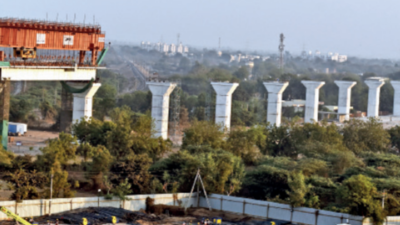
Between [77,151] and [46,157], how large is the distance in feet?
9.81

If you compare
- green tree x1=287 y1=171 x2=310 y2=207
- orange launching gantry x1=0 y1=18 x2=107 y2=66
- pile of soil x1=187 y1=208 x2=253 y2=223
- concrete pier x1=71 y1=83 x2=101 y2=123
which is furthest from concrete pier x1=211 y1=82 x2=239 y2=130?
green tree x1=287 y1=171 x2=310 y2=207

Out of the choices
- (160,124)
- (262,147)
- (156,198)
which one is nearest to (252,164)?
(262,147)

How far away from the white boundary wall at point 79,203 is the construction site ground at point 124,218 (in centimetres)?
37

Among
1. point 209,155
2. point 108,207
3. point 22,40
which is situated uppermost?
point 22,40

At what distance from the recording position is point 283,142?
31.6 m

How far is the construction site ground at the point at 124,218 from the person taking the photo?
60.7 feet

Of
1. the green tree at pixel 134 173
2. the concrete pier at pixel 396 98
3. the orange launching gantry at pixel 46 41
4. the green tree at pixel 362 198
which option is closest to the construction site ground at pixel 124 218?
the green tree at pixel 134 173

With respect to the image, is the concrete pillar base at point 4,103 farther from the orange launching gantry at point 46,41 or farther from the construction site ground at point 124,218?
the construction site ground at point 124,218

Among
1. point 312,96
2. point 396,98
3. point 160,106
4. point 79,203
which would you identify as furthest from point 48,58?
point 396,98

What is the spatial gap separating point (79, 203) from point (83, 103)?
25.9ft

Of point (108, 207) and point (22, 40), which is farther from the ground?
point (22, 40)

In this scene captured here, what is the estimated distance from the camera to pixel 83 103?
27.4m

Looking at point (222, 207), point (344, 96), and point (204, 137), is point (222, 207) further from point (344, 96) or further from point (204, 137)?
point (344, 96)

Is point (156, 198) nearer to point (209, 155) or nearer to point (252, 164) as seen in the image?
point (209, 155)
